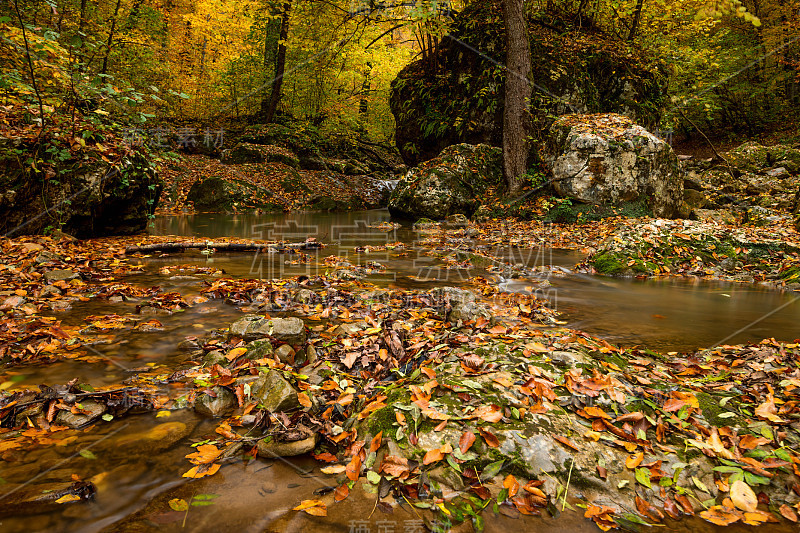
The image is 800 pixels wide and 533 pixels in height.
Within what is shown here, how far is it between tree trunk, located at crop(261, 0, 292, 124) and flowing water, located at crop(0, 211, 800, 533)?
50.9 ft

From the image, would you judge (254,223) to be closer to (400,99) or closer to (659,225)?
(400,99)

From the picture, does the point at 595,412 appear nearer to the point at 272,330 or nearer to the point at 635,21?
the point at 272,330

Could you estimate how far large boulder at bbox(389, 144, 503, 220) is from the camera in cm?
1229

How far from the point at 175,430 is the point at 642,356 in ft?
11.6

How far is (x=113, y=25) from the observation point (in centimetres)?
1261

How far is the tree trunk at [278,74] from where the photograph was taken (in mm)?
18266

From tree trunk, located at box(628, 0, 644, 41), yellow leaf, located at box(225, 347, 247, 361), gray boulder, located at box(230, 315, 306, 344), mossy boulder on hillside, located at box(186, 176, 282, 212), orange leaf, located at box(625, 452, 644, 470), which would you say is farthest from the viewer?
mossy boulder on hillside, located at box(186, 176, 282, 212)

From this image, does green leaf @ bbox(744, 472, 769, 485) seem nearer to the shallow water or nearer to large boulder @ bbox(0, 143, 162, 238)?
the shallow water

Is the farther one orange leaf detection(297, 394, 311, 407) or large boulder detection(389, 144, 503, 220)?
large boulder detection(389, 144, 503, 220)

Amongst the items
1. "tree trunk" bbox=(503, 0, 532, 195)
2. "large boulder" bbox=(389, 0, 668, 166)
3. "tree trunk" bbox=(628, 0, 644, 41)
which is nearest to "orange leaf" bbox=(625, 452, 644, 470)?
"tree trunk" bbox=(503, 0, 532, 195)

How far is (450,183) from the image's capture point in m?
12.3

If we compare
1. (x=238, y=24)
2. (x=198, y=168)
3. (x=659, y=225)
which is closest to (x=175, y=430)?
(x=659, y=225)

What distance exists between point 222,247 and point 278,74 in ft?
50.6

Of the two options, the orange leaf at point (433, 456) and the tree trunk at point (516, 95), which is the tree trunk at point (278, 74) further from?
the orange leaf at point (433, 456)
